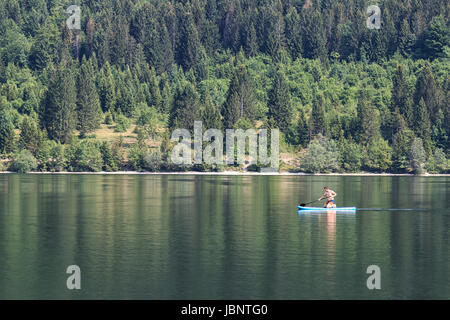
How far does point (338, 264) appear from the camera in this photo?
6644 centimetres

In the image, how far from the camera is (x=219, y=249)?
74.2 metres

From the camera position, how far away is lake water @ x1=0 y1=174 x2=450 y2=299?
A: 57.3 m

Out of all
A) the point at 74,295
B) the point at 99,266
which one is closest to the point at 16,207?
the point at 99,266

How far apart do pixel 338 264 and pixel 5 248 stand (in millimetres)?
30718

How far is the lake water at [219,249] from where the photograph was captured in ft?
188

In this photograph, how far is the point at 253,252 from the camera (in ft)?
238

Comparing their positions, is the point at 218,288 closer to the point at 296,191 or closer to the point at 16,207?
the point at 16,207

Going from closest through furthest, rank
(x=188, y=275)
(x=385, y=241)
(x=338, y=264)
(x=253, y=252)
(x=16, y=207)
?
(x=188, y=275), (x=338, y=264), (x=253, y=252), (x=385, y=241), (x=16, y=207)
